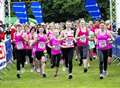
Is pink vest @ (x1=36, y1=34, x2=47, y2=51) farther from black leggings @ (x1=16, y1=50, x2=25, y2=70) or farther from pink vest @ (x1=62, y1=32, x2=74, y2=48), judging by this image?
pink vest @ (x1=62, y1=32, x2=74, y2=48)

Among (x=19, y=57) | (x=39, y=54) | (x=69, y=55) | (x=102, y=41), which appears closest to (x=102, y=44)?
(x=102, y=41)

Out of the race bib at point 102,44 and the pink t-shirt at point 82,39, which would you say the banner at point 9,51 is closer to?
the pink t-shirt at point 82,39

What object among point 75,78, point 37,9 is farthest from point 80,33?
point 37,9

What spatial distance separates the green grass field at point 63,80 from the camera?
20.3 meters

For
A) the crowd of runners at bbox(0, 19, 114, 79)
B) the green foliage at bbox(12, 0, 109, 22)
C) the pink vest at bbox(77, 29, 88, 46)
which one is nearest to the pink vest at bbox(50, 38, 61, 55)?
the crowd of runners at bbox(0, 19, 114, 79)

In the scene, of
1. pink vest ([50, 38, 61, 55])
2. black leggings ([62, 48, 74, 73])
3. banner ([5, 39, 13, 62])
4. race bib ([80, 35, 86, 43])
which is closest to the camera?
black leggings ([62, 48, 74, 73])

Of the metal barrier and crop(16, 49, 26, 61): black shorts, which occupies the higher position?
crop(16, 49, 26, 61): black shorts

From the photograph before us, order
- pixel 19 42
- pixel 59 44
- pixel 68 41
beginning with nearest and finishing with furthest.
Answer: pixel 68 41 < pixel 19 42 < pixel 59 44

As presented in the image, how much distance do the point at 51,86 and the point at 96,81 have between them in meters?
2.04

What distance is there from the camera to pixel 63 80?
867 inches

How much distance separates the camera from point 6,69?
89.7 feet

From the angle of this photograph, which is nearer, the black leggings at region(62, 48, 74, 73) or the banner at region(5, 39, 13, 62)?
the black leggings at region(62, 48, 74, 73)

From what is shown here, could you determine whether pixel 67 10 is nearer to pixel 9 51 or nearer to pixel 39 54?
pixel 9 51

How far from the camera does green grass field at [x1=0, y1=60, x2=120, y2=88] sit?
66.7 feet
